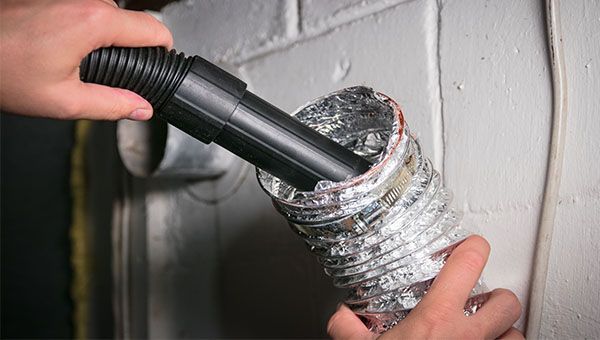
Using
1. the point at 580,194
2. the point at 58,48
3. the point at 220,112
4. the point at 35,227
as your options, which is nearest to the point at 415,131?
the point at 580,194

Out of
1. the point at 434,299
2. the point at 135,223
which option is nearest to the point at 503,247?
the point at 434,299

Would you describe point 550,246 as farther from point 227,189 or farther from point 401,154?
point 227,189

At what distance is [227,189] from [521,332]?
1.94 feet

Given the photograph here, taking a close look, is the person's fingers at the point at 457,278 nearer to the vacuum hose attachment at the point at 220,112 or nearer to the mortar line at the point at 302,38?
the vacuum hose attachment at the point at 220,112

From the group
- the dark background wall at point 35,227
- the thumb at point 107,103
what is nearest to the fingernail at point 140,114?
the thumb at point 107,103

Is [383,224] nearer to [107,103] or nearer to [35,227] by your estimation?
[107,103]

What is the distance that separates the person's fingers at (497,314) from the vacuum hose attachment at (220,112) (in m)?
0.20

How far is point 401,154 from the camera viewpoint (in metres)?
0.66

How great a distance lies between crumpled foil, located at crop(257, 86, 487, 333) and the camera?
2.13ft

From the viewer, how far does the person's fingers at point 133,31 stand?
0.58m

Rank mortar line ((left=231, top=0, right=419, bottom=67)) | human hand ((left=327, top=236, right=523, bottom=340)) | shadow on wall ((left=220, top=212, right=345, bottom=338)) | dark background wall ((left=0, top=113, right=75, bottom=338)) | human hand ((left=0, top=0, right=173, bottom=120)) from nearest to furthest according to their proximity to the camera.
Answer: human hand ((left=0, top=0, right=173, bottom=120))
human hand ((left=327, top=236, right=523, bottom=340))
mortar line ((left=231, top=0, right=419, bottom=67))
shadow on wall ((left=220, top=212, right=345, bottom=338))
dark background wall ((left=0, top=113, right=75, bottom=338))

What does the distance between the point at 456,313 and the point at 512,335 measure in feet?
0.31

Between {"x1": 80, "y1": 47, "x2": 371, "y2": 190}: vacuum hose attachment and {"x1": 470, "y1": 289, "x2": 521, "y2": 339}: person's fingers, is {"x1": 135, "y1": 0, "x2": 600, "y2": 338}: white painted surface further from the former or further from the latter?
{"x1": 80, "y1": 47, "x2": 371, "y2": 190}: vacuum hose attachment

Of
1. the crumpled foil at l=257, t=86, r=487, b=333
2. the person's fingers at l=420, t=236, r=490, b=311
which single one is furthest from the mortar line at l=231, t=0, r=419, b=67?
the person's fingers at l=420, t=236, r=490, b=311
